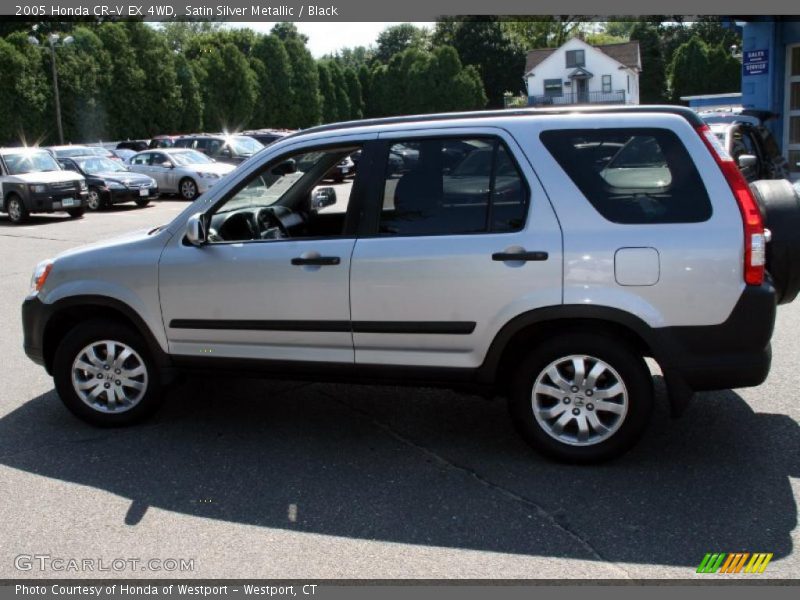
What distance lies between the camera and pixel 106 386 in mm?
5254

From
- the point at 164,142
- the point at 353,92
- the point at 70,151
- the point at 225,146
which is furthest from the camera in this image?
the point at 353,92

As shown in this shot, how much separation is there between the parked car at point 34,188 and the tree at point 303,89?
25828 millimetres

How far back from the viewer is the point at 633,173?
442 cm

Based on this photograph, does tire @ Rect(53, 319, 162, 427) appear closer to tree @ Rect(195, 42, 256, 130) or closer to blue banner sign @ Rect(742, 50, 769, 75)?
blue banner sign @ Rect(742, 50, 769, 75)

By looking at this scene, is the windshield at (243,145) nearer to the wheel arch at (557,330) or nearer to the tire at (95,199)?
the tire at (95,199)

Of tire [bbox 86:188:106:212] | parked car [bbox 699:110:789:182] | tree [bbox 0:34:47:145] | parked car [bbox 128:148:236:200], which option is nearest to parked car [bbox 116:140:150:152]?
tree [bbox 0:34:47:145]

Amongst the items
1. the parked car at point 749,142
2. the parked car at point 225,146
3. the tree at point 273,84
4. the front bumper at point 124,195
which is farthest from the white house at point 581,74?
the parked car at point 749,142

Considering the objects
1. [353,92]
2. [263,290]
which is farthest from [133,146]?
[263,290]

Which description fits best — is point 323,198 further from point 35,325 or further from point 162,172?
point 162,172

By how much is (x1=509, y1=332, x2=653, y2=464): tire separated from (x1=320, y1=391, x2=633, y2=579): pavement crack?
384 millimetres

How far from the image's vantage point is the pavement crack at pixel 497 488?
3658mm

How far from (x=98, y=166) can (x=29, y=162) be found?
307cm

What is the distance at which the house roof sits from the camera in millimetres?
73250

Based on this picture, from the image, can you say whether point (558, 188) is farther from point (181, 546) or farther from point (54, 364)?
point (54, 364)
